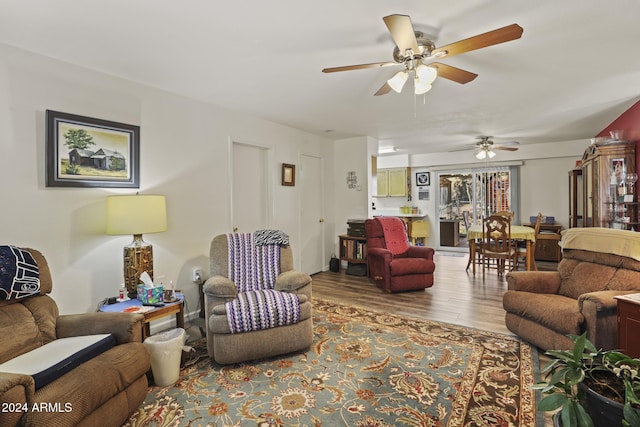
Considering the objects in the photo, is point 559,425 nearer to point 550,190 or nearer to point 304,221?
point 304,221

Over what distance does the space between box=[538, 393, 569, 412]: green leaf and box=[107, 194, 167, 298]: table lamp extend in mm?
2613

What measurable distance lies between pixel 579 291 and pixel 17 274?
13.3 feet

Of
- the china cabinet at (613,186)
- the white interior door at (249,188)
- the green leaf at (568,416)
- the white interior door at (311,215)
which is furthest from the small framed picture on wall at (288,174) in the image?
the china cabinet at (613,186)

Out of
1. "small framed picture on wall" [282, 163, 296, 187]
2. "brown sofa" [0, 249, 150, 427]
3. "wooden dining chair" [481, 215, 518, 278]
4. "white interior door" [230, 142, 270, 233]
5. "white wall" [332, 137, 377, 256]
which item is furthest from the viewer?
"white wall" [332, 137, 377, 256]

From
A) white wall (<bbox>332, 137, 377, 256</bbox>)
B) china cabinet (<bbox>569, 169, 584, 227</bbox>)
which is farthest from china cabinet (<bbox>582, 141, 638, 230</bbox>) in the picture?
white wall (<bbox>332, 137, 377, 256</bbox>)

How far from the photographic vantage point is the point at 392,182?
7.96m

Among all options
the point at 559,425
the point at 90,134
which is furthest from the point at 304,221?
the point at 559,425

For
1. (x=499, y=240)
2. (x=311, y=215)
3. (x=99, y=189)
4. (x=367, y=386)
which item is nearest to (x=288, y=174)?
(x=311, y=215)

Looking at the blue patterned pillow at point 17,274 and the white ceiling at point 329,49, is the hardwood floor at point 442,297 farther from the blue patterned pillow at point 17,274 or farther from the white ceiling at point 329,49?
the blue patterned pillow at point 17,274

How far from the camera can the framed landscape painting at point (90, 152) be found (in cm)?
237

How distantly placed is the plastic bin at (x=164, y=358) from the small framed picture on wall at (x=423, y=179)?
677 centimetres

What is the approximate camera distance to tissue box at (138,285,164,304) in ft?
7.73

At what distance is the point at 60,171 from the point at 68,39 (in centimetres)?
94

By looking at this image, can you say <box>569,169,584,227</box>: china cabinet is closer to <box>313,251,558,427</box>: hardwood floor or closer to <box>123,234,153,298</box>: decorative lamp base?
<box>313,251,558,427</box>: hardwood floor
